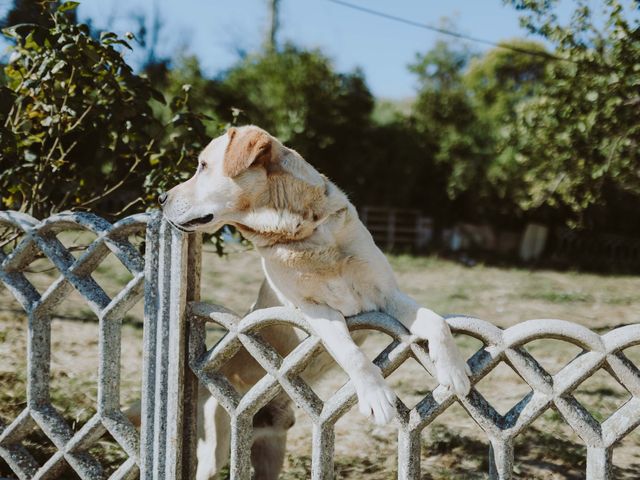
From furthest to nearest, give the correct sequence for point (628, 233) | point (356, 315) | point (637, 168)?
point (628, 233)
point (637, 168)
point (356, 315)

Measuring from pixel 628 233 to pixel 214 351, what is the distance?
702 inches

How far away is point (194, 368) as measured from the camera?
225 centimetres

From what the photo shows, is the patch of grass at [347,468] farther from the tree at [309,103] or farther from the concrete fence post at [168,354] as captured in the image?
the tree at [309,103]

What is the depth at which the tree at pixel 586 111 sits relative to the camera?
4.95m

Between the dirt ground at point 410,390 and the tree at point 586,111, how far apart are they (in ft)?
6.11

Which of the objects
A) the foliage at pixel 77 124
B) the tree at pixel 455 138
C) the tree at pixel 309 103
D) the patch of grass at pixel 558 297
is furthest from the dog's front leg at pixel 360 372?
the tree at pixel 455 138

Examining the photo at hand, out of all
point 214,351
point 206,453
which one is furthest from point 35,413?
point 214,351

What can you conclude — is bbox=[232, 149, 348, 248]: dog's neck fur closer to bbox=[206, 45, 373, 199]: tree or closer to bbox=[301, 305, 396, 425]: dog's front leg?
bbox=[301, 305, 396, 425]: dog's front leg

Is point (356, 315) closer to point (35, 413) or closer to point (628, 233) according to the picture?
point (35, 413)

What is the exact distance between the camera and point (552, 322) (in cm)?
184

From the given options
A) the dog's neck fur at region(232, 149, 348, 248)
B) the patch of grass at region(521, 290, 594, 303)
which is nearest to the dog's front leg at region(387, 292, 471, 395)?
the dog's neck fur at region(232, 149, 348, 248)

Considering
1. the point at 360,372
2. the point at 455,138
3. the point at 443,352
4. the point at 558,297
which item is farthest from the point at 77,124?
the point at 455,138

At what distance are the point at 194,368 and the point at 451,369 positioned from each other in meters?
0.97

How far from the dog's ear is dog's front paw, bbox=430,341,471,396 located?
0.99m
